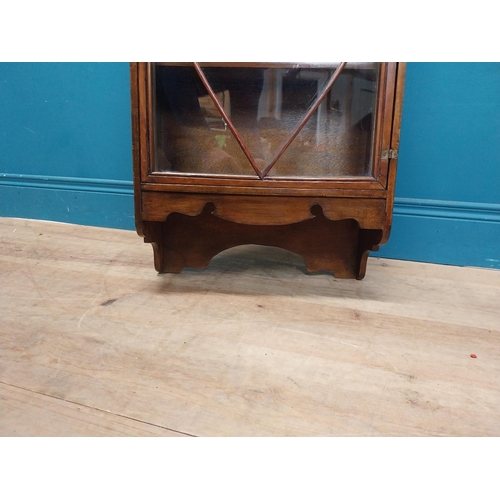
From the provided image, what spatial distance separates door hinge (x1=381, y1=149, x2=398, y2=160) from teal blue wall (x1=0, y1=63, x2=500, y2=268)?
30cm

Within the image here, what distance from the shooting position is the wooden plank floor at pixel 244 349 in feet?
1.53

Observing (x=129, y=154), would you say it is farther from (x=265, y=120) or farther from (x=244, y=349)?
(x=244, y=349)

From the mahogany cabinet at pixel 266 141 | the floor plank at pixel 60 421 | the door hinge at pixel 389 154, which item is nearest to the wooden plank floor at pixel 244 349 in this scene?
the floor plank at pixel 60 421

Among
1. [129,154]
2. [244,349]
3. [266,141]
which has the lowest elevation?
[244,349]

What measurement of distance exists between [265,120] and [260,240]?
0.85 ft

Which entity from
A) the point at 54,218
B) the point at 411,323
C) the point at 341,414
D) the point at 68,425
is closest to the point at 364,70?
the point at 411,323

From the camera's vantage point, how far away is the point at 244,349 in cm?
61

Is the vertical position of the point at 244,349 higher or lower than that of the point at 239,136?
lower

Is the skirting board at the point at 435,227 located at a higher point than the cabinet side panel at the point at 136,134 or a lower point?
lower

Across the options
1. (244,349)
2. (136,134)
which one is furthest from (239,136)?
(244,349)

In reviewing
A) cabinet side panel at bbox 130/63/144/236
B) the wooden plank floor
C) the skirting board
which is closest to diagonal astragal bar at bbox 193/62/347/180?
cabinet side panel at bbox 130/63/144/236

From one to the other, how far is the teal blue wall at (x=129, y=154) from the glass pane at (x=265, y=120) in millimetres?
297

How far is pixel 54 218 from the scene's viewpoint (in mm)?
1209

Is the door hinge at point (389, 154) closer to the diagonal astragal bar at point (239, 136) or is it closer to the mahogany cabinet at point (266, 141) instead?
the mahogany cabinet at point (266, 141)
